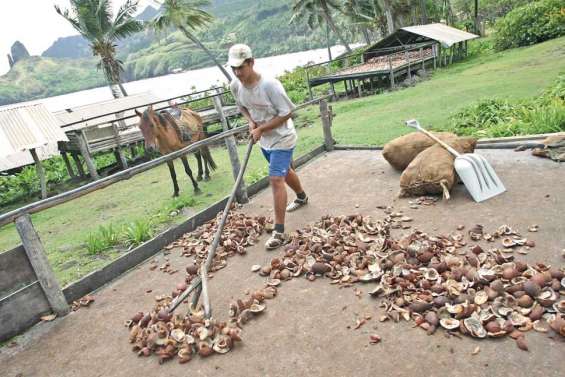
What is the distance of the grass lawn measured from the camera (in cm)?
582

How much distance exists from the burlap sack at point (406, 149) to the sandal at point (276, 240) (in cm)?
188


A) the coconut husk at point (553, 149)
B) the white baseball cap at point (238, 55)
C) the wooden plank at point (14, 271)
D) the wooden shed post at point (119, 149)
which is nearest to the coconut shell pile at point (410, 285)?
the wooden plank at point (14, 271)

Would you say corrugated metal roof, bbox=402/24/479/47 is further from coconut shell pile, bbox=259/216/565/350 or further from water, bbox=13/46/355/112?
coconut shell pile, bbox=259/216/565/350

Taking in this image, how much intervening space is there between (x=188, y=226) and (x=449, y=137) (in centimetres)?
313

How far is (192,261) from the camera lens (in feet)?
13.1

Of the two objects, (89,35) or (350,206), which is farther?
(89,35)

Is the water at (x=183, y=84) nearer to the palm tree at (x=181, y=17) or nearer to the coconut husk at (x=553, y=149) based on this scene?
the palm tree at (x=181, y=17)

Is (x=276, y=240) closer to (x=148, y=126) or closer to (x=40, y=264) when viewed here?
(x=40, y=264)

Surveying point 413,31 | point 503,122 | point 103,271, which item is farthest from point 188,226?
point 413,31

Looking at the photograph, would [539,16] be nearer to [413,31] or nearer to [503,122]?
[413,31]

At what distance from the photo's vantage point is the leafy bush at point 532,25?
18141 mm

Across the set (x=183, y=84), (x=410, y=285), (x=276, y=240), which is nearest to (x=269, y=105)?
(x=276, y=240)

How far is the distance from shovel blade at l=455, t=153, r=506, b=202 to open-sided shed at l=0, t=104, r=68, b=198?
8.63 meters

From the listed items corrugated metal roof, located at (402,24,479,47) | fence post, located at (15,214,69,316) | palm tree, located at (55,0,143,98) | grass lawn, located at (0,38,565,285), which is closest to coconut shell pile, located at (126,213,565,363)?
fence post, located at (15,214,69,316)
